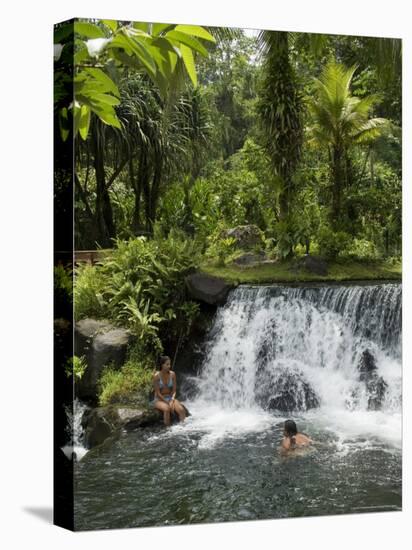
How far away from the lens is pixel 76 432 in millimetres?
7738

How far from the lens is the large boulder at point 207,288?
8375 mm

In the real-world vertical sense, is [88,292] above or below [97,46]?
below

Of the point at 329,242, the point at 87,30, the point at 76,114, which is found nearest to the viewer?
the point at 87,30

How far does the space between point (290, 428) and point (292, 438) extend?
0.29 feet

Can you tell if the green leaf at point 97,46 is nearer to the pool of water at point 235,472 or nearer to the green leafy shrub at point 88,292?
the green leafy shrub at point 88,292

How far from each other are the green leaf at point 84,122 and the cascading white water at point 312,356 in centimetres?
203

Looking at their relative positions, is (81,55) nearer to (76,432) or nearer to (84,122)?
(84,122)

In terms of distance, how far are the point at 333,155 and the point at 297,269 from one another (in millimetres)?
1081

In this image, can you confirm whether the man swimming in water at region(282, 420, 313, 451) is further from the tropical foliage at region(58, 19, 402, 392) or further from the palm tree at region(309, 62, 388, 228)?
the palm tree at region(309, 62, 388, 228)

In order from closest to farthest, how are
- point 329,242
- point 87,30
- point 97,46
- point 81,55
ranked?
point 97,46
point 81,55
point 87,30
point 329,242

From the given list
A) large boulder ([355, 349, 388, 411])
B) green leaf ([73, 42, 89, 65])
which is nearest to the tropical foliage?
green leaf ([73, 42, 89, 65])

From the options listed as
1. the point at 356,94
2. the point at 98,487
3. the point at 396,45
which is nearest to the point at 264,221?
the point at 356,94

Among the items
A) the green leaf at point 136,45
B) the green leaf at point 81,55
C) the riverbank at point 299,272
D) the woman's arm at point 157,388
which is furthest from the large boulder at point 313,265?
the green leaf at point 136,45

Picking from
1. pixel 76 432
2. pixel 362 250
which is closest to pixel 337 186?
pixel 362 250
